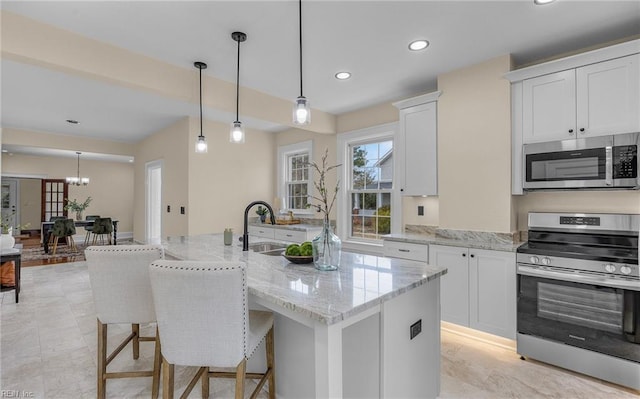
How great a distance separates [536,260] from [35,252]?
983cm

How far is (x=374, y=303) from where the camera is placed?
1.34 meters

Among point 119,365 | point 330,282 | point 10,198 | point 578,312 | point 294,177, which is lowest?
point 119,365

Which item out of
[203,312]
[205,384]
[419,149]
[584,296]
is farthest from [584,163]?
[205,384]

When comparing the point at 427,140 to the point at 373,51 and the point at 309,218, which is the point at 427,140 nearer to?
the point at 373,51

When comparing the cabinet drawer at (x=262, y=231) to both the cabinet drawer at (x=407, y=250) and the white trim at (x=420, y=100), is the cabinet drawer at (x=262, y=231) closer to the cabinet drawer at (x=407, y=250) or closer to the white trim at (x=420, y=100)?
the cabinet drawer at (x=407, y=250)

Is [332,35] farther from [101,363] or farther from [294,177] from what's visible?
[294,177]

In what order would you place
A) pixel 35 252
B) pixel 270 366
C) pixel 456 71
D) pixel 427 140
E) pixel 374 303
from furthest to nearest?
pixel 35 252 → pixel 427 140 → pixel 456 71 → pixel 270 366 → pixel 374 303

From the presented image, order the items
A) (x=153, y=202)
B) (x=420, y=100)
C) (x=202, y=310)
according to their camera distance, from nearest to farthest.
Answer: (x=202, y=310)
(x=420, y=100)
(x=153, y=202)

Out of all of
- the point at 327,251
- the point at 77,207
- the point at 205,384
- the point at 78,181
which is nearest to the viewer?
the point at 327,251

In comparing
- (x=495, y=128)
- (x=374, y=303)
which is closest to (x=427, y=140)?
(x=495, y=128)

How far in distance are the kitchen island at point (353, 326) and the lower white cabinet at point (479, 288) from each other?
1041 mm

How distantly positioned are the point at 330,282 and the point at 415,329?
568 mm

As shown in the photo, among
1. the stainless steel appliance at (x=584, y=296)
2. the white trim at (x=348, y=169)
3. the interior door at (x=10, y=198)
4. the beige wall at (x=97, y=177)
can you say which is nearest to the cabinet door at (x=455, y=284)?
the stainless steel appliance at (x=584, y=296)

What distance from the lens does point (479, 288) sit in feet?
8.98
